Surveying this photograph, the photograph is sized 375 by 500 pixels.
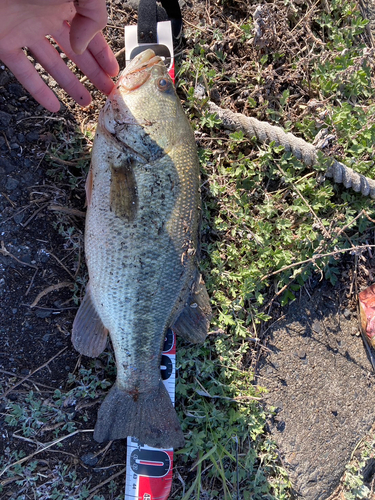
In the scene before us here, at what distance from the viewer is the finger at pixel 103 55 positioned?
2770 millimetres

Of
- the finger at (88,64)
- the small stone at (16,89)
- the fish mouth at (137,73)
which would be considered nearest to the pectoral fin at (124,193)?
the fish mouth at (137,73)

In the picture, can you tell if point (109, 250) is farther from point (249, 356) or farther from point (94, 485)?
point (94, 485)

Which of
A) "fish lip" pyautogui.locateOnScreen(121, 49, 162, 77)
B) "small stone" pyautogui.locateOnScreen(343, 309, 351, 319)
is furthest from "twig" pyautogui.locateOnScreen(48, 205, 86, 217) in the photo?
"small stone" pyautogui.locateOnScreen(343, 309, 351, 319)

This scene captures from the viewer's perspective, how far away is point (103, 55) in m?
2.83

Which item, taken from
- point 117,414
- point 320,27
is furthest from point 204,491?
point 320,27

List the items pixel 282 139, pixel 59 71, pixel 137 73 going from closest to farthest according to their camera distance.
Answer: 1. pixel 137 73
2. pixel 59 71
3. pixel 282 139

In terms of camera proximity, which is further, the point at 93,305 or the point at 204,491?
the point at 204,491

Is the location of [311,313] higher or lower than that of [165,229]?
lower

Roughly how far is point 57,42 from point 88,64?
0.29 m

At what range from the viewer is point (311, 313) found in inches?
131

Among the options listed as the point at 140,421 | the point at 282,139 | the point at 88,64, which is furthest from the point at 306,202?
the point at 140,421

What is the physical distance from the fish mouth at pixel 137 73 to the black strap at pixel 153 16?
1.70 ft

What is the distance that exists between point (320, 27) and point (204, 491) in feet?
13.4

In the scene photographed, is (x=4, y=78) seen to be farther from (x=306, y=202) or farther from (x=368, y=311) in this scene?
(x=368, y=311)
